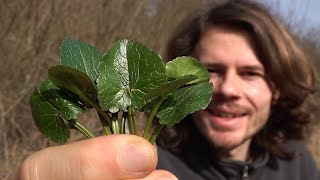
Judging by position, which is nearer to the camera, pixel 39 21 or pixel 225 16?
pixel 225 16

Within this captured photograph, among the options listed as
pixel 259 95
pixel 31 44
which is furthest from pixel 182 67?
pixel 31 44

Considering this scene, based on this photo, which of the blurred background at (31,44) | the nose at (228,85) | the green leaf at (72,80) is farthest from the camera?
Answer: the blurred background at (31,44)

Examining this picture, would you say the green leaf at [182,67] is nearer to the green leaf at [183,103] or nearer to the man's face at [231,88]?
the green leaf at [183,103]

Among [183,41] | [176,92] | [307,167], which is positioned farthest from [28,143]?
[176,92]

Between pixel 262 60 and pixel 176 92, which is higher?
pixel 176 92

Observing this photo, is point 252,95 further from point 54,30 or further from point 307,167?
point 54,30

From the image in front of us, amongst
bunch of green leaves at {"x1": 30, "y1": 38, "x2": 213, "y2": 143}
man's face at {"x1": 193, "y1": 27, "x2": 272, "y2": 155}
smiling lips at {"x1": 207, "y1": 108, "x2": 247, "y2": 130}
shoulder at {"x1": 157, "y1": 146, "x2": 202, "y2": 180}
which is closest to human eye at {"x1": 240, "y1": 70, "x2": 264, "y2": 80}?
man's face at {"x1": 193, "y1": 27, "x2": 272, "y2": 155}

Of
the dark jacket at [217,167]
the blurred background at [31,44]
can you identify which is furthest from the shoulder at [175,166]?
the blurred background at [31,44]

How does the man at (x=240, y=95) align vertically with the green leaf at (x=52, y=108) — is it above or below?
below
